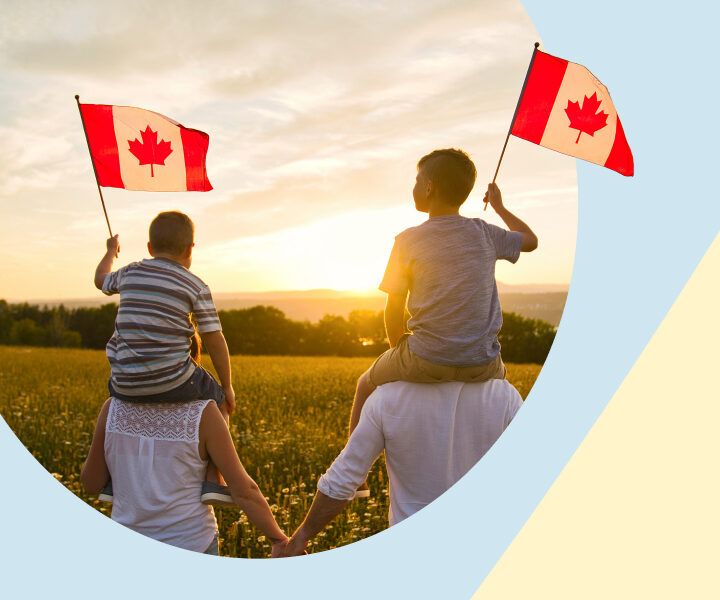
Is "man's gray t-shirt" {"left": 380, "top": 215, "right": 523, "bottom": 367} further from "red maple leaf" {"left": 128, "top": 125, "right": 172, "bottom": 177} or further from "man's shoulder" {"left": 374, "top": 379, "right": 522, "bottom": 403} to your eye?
"red maple leaf" {"left": 128, "top": 125, "right": 172, "bottom": 177}

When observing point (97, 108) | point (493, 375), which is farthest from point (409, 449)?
point (97, 108)

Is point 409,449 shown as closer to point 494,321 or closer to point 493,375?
point 493,375

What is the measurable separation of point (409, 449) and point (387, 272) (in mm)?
855

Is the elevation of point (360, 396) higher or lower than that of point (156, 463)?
higher

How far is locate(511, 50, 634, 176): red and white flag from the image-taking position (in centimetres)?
340

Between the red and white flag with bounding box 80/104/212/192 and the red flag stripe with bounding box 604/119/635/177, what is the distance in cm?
237

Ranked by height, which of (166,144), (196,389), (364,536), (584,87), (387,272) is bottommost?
(364,536)

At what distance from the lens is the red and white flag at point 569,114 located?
11.2 ft

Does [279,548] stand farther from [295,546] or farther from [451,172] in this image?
[451,172]

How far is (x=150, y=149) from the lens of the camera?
11.3ft

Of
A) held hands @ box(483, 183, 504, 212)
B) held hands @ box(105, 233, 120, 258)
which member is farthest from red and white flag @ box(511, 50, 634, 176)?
held hands @ box(105, 233, 120, 258)

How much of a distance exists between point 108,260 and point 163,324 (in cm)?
56

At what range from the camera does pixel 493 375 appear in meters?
2.98

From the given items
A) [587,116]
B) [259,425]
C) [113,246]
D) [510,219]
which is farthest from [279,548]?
[259,425]
